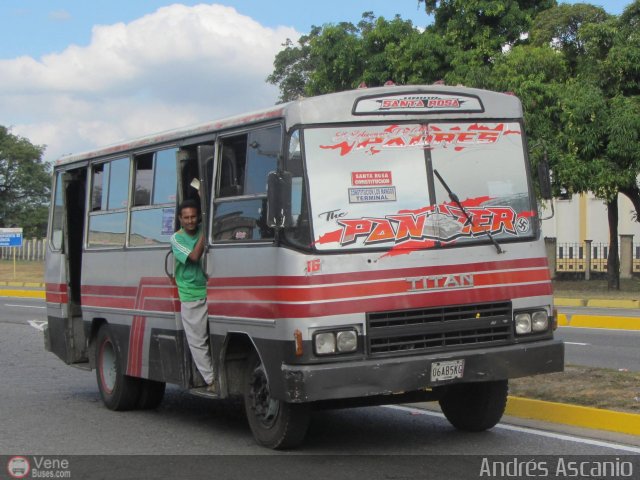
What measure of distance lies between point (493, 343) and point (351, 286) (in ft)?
4.10

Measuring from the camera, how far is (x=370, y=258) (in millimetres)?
7703

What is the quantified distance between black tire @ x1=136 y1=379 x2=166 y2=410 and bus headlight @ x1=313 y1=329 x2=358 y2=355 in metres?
3.62

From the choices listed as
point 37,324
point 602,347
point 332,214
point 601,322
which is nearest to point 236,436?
point 332,214

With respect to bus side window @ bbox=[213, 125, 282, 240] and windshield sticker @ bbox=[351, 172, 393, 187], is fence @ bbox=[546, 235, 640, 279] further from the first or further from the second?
windshield sticker @ bbox=[351, 172, 393, 187]

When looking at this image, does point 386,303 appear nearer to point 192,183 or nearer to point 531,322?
point 531,322

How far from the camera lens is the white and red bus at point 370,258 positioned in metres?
7.54

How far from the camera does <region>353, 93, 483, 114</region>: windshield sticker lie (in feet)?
26.4

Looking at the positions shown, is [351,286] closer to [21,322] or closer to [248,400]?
[248,400]

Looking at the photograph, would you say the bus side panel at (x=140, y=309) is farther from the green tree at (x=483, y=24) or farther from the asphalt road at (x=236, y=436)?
the green tree at (x=483, y=24)

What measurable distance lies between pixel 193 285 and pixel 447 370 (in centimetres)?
241

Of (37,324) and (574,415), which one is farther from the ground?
(37,324)

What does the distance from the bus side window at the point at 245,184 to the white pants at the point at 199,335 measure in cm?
64


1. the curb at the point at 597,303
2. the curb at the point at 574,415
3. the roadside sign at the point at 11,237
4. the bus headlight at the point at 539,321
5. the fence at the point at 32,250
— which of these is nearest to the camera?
the bus headlight at the point at 539,321

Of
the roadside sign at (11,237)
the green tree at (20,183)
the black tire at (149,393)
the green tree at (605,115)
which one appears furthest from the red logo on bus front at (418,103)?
the green tree at (20,183)
